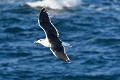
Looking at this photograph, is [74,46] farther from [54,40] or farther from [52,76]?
A: [54,40]

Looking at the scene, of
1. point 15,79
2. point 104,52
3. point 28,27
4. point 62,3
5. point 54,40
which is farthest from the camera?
point 62,3

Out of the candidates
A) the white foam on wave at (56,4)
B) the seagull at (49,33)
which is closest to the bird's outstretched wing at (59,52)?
the seagull at (49,33)

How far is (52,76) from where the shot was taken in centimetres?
3156

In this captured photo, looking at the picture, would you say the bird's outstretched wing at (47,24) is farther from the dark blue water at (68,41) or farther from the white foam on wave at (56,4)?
the white foam on wave at (56,4)

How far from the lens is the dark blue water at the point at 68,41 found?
32.1 meters

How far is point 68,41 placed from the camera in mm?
36469

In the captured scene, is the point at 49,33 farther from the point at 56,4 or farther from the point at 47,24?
the point at 56,4

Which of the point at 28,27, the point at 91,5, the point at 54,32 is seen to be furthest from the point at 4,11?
the point at 54,32

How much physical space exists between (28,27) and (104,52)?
612 cm

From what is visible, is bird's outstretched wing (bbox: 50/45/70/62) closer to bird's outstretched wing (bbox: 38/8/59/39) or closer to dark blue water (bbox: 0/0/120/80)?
bird's outstretched wing (bbox: 38/8/59/39)

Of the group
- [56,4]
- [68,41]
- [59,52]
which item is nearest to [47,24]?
[59,52]

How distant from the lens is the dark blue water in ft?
105

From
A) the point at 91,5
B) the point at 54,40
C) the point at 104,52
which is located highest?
the point at 91,5

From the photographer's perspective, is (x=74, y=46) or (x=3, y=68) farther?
(x=74, y=46)
